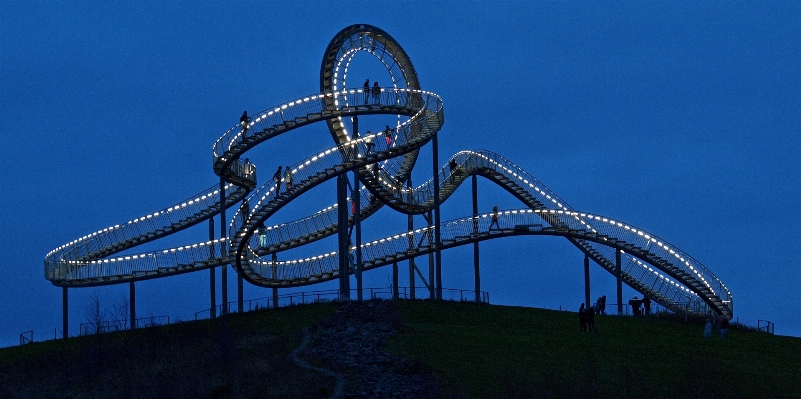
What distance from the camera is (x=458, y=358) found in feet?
145

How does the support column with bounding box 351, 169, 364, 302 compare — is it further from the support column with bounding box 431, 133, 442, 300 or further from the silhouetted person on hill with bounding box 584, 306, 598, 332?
the silhouetted person on hill with bounding box 584, 306, 598, 332

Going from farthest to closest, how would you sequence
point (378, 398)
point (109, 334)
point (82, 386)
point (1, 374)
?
1. point (109, 334)
2. point (1, 374)
3. point (82, 386)
4. point (378, 398)

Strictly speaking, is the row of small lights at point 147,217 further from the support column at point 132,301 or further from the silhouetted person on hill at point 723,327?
the silhouetted person on hill at point 723,327

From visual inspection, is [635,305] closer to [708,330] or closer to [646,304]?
[646,304]

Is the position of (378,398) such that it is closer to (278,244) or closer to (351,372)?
(351,372)

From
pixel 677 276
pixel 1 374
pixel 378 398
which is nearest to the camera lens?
pixel 378 398

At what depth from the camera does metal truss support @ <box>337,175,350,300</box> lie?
6056 centimetres

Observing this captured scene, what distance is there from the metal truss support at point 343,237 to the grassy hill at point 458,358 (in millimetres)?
2631

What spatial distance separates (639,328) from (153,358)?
68.4ft

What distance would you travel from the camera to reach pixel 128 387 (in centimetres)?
4538

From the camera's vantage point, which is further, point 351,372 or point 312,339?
point 312,339

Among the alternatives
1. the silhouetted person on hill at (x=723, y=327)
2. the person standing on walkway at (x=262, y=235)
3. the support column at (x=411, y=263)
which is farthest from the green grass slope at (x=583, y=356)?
the person standing on walkway at (x=262, y=235)

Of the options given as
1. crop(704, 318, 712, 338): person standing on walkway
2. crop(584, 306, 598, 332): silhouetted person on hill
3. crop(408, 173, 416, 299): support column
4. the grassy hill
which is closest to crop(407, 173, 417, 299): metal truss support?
crop(408, 173, 416, 299): support column

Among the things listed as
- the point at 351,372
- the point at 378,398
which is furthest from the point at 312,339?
the point at 378,398
